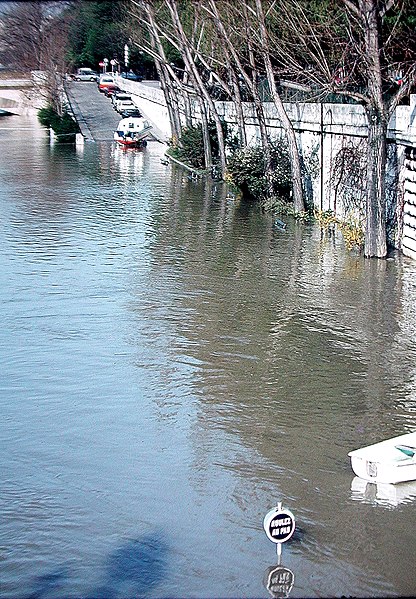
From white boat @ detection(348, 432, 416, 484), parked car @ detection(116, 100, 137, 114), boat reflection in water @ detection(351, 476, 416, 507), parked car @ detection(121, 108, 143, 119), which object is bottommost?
boat reflection in water @ detection(351, 476, 416, 507)

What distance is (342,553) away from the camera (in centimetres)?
785

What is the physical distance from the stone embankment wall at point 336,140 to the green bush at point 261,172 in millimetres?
789

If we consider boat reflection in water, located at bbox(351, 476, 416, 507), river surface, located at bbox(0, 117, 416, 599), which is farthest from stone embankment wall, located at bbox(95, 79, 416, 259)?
boat reflection in water, located at bbox(351, 476, 416, 507)

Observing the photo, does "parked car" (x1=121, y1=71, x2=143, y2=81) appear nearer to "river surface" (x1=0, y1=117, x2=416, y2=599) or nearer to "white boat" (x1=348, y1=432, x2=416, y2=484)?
"river surface" (x1=0, y1=117, x2=416, y2=599)

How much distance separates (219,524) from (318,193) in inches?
704

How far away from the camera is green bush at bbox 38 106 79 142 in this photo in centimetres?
5412

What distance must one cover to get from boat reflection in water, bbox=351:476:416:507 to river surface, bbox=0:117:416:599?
0.02 metres

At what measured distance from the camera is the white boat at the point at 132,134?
161 feet

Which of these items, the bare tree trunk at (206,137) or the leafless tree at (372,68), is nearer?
the leafless tree at (372,68)

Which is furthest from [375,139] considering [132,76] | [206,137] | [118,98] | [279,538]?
[132,76]

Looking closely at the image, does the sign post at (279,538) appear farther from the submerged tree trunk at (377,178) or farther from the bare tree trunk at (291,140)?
the bare tree trunk at (291,140)

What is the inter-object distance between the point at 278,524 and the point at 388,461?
1.96 metres

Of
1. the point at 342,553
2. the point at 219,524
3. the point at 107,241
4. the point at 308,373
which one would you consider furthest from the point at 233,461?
the point at 107,241

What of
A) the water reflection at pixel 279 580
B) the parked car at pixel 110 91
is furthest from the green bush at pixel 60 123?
the water reflection at pixel 279 580
